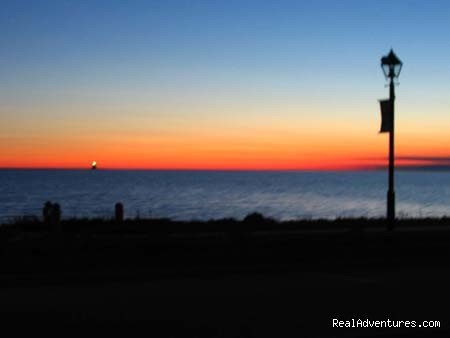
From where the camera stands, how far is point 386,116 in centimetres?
1738

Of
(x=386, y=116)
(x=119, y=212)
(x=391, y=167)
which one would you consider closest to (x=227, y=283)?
(x=391, y=167)

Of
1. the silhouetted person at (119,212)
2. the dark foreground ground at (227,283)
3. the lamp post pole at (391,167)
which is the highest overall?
the lamp post pole at (391,167)

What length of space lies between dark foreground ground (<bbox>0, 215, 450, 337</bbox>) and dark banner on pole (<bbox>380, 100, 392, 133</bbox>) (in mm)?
2744

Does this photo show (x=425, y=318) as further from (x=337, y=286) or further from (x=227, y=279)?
(x=227, y=279)

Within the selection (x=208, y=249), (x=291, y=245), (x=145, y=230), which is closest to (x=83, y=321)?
(x=208, y=249)

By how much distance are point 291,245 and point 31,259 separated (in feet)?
20.0

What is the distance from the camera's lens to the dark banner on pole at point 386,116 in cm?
1730

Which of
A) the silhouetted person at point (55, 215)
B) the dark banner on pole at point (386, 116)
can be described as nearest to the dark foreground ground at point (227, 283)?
the silhouetted person at point (55, 215)

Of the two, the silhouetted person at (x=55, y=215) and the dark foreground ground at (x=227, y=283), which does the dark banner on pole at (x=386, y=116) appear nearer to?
the dark foreground ground at (x=227, y=283)

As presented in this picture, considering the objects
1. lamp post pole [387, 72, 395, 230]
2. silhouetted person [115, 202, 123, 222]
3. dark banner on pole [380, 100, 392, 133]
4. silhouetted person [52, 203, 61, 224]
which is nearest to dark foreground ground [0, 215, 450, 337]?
silhouetted person [52, 203, 61, 224]

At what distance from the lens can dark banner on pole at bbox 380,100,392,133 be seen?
17.3 metres

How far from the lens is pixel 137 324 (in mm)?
8180

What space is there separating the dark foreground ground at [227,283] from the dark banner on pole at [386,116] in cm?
274

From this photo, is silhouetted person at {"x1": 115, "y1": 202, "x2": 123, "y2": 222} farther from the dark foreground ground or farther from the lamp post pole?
the lamp post pole
